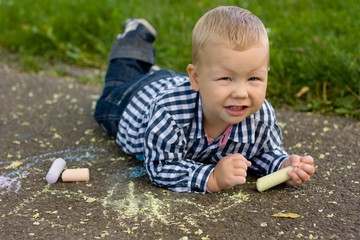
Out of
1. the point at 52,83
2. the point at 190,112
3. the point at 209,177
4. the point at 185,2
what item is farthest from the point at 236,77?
the point at 185,2

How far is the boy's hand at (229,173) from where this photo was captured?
199 centimetres

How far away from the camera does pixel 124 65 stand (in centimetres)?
314

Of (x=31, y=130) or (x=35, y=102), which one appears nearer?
(x=31, y=130)

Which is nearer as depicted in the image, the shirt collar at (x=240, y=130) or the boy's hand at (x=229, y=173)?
the boy's hand at (x=229, y=173)

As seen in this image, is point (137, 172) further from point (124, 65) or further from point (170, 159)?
point (124, 65)

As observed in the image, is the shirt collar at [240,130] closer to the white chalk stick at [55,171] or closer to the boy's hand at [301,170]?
the boy's hand at [301,170]

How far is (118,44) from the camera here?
3.24m

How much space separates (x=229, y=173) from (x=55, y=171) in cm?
84

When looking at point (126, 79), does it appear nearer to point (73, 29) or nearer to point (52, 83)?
point (52, 83)

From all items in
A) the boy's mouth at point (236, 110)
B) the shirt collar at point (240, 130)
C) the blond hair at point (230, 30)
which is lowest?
the shirt collar at point (240, 130)

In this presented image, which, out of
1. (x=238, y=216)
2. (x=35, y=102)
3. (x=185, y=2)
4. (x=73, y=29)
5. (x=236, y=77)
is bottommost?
(x=238, y=216)

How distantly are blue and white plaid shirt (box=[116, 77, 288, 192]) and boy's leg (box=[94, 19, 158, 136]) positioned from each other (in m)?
0.61

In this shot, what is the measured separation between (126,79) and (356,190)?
5.29 feet

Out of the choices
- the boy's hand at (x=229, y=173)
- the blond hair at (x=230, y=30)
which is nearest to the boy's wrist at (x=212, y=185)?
the boy's hand at (x=229, y=173)
